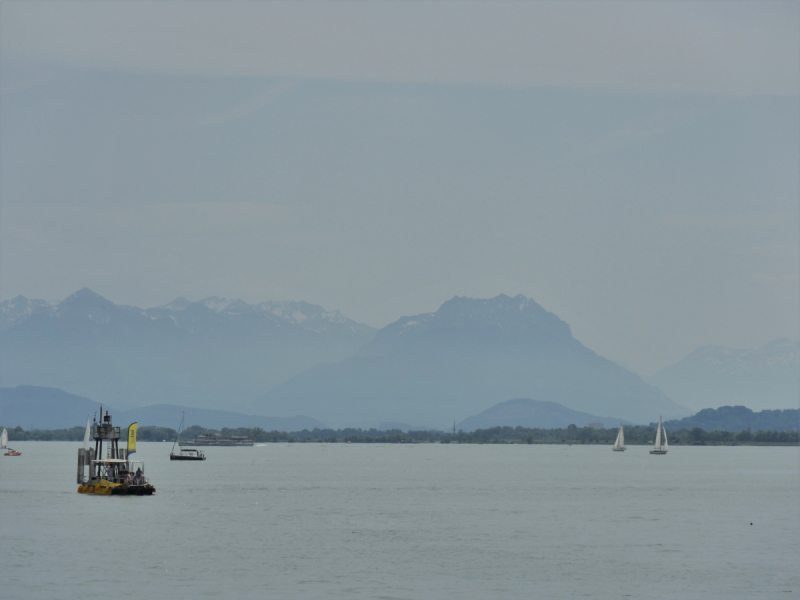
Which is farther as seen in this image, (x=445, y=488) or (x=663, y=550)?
(x=445, y=488)

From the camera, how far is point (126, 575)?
71.8 metres

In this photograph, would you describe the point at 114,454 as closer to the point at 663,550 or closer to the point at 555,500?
the point at 555,500

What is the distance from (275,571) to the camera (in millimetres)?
74188

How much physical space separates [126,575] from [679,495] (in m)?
102

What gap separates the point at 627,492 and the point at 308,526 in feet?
237

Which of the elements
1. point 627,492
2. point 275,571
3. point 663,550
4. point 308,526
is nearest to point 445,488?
point 627,492

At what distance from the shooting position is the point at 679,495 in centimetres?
15438

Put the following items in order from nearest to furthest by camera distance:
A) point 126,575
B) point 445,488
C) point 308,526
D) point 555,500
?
1. point 126,575
2. point 308,526
3. point 555,500
4. point 445,488

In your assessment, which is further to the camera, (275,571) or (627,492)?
(627,492)

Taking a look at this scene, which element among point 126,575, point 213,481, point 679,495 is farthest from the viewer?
point 213,481

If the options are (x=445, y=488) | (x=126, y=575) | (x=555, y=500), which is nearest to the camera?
(x=126, y=575)

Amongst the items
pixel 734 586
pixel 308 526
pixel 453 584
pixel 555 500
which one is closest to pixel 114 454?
pixel 308 526

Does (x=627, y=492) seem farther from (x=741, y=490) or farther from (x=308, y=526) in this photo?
(x=308, y=526)

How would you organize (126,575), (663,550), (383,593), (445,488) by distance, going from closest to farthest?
(383,593) → (126,575) → (663,550) → (445,488)
